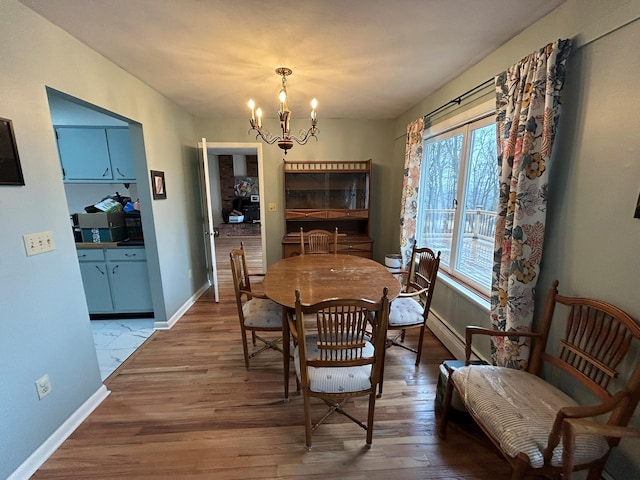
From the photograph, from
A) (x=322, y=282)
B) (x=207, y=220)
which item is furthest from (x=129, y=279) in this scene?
(x=322, y=282)

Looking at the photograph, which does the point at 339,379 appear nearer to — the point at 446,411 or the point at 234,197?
the point at 446,411

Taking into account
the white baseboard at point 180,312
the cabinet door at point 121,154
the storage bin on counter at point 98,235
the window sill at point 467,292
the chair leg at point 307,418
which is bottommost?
the white baseboard at point 180,312

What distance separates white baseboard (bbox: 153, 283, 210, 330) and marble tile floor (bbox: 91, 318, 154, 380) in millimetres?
90

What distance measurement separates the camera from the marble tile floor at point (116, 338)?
2326mm

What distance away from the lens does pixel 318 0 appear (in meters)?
1.38

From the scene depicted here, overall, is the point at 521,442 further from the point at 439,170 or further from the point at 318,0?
the point at 439,170

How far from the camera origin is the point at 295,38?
1725 mm

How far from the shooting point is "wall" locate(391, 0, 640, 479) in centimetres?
115

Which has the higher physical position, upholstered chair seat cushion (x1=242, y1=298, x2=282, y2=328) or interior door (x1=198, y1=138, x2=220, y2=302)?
interior door (x1=198, y1=138, x2=220, y2=302)

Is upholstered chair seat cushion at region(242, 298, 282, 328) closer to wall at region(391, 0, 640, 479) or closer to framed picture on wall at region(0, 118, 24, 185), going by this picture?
framed picture on wall at region(0, 118, 24, 185)

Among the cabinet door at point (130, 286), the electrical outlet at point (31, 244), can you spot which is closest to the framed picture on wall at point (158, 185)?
the cabinet door at point (130, 286)

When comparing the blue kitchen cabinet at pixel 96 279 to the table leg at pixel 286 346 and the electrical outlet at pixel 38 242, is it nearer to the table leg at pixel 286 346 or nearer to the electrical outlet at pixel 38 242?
the electrical outlet at pixel 38 242

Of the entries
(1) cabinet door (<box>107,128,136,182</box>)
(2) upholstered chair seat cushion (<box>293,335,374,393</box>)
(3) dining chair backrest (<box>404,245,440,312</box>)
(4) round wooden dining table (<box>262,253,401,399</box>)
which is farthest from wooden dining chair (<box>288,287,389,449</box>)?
(1) cabinet door (<box>107,128,136,182</box>)

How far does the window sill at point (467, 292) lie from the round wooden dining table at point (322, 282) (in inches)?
26.7
